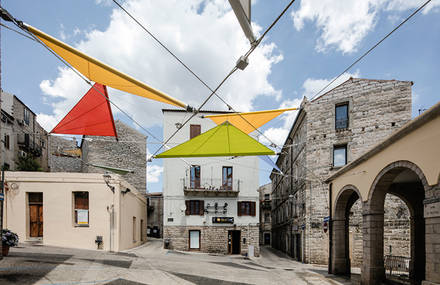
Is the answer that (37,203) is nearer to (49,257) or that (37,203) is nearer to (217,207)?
(49,257)

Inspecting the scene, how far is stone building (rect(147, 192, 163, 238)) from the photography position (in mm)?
29141

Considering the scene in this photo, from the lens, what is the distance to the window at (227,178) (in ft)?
69.3

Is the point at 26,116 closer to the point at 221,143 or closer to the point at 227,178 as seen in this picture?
the point at 227,178

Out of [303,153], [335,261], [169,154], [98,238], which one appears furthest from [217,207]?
[169,154]

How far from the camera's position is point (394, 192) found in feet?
36.1

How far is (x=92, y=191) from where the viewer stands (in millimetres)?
13945

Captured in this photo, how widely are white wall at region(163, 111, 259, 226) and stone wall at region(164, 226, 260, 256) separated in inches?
17.9

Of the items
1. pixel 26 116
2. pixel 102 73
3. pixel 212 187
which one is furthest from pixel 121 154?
pixel 102 73

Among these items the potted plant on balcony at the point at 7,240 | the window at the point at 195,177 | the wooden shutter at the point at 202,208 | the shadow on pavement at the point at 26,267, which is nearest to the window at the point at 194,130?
the window at the point at 195,177

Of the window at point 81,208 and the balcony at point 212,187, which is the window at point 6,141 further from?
the balcony at point 212,187

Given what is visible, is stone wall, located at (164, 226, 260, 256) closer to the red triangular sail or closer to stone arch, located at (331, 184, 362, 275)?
stone arch, located at (331, 184, 362, 275)

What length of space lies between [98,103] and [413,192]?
1333cm

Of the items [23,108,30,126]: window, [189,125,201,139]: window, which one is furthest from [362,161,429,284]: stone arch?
[23,108,30,126]: window

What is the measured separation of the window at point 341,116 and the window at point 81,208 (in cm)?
1606
